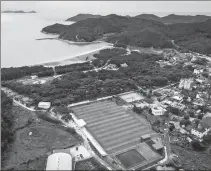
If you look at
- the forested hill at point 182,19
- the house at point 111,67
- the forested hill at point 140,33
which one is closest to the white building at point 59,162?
the house at point 111,67

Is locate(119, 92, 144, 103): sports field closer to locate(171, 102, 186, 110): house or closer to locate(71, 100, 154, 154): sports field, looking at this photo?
locate(71, 100, 154, 154): sports field

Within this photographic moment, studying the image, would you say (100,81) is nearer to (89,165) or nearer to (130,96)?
(130,96)

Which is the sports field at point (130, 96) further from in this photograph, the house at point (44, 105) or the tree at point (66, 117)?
the house at point (44, 105)

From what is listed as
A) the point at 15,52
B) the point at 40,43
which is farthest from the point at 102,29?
the point at 15,52

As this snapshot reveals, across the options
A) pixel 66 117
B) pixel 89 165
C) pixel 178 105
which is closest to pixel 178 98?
pixel 178 105

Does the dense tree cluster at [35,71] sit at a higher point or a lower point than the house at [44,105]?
higher

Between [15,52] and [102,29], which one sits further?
[102,29]

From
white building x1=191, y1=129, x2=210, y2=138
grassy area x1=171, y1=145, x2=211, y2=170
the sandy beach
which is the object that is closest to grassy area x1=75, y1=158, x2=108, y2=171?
grassy area x1=171, y1=145, x2=211, y2=170

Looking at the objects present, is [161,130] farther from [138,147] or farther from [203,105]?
[203,105]
